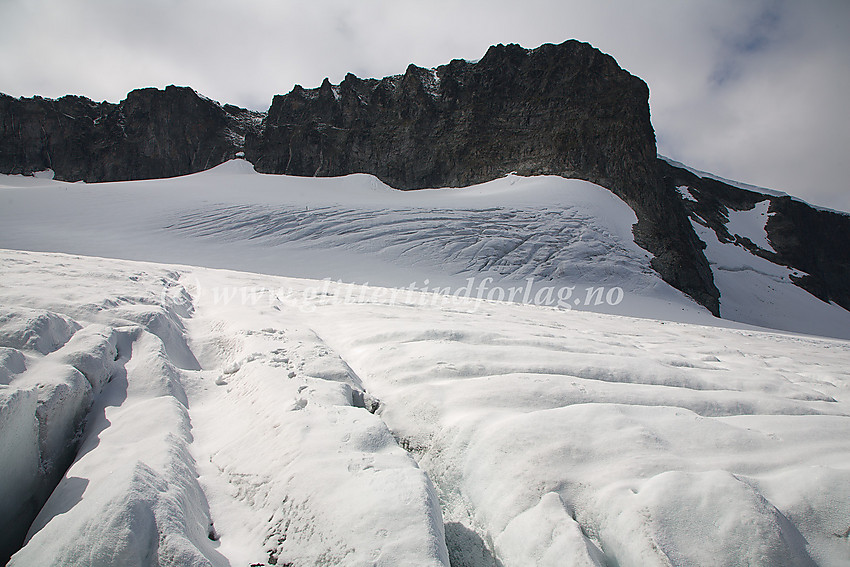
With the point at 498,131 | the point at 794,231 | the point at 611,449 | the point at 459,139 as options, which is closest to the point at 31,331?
the point at 611,449

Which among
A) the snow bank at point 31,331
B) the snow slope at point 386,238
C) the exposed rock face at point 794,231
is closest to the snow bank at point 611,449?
the snow bank at point 31,331

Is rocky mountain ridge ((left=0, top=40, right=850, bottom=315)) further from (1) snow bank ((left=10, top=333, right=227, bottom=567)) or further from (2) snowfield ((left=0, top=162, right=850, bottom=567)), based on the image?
(1) snow bank ((left=10, top=333, right=227, bottom=567))

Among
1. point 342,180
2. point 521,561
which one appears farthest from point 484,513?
point 342,180

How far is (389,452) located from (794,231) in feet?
145

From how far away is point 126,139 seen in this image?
37438 mm

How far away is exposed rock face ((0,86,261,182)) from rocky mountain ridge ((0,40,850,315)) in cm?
11

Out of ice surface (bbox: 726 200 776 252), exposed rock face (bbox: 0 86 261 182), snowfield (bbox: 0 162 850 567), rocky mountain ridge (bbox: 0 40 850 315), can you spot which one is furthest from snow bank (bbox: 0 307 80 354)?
exposed rock face (bbox: 0 86 261 182)

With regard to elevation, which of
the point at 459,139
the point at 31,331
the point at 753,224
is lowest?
the point at 31,331

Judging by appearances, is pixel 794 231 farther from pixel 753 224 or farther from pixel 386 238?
pixel 386 238

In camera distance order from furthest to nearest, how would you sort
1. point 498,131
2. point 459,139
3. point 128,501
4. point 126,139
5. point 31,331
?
point 126,139
point 459,139
point 498,131
point 31,331
point 128,501

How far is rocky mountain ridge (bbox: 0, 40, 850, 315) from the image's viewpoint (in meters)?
20.0

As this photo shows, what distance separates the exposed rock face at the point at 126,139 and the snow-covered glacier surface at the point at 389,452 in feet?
133

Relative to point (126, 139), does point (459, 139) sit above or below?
above

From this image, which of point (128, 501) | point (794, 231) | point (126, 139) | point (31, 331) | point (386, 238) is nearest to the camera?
point (128, 501)
